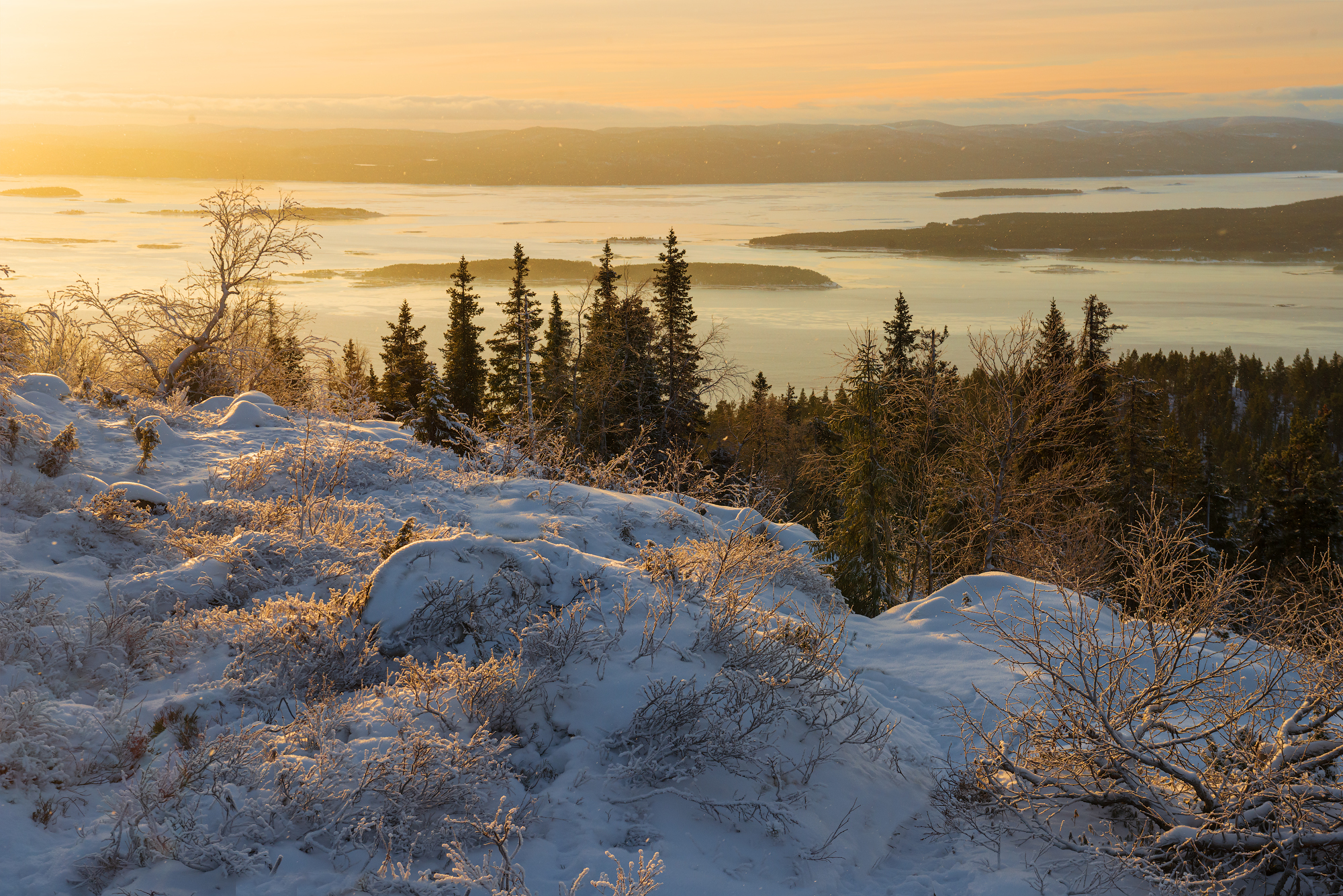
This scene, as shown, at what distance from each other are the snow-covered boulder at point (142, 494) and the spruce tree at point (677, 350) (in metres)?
27.9

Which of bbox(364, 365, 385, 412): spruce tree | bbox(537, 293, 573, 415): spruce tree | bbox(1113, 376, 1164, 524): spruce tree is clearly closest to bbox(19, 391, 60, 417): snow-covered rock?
bbox(537, 293, 573, 415): spruce tree

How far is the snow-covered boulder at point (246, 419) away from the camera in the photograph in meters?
12.2

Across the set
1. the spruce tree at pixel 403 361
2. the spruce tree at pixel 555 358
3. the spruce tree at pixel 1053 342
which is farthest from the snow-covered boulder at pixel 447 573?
the spruce tree at pixel 403 361

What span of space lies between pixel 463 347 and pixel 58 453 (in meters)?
37.9

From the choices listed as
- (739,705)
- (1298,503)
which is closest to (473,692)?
(739,705)

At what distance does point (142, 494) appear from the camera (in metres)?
8.23

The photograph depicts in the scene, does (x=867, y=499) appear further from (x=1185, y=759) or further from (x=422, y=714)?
(x=422, y=714)

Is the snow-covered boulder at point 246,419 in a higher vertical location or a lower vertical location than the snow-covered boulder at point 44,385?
lower

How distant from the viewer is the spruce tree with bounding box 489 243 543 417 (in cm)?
4116

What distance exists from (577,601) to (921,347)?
34208mm

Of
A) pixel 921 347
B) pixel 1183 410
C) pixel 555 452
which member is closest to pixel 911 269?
pixel 1183 410

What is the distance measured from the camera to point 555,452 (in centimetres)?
1434

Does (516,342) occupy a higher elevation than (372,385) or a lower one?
higher

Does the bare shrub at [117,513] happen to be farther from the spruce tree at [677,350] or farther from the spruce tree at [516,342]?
Answer: the spruce tree at [516,342]
